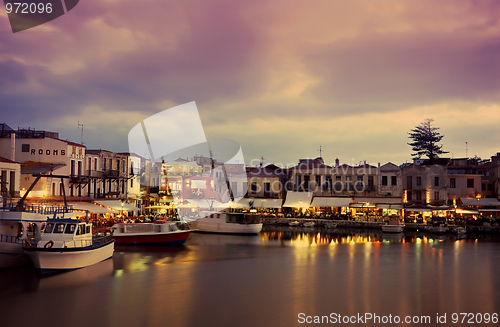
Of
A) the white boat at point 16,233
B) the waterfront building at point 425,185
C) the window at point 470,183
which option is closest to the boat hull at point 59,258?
the white boat at point 16,233

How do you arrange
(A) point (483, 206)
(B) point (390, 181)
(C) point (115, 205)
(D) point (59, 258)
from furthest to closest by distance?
(B) point (390, 181) → (A) point (483, 206) → (C) point (115, 205) → (D) point (59, 258)

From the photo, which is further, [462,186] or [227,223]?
[462,186]

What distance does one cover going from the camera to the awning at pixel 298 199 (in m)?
55.4

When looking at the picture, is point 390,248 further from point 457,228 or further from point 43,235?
point 43,235

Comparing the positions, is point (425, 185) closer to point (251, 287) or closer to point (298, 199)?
point (298, 199)

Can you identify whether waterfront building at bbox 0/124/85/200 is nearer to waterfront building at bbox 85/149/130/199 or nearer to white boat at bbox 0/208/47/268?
waterfront building at bbox 85/149/130/199

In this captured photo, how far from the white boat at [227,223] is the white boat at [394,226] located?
1353cm

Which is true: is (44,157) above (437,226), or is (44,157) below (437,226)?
above

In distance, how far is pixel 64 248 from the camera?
71.3 ft

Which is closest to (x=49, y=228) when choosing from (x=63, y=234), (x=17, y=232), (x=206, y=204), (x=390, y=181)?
(x=63, y=234)

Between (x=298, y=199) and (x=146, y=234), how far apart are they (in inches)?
1060

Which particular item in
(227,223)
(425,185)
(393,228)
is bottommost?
(393,228)

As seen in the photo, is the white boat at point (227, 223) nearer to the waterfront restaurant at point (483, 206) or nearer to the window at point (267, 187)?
the window at point (267, 187)

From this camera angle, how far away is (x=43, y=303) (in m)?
17.6
